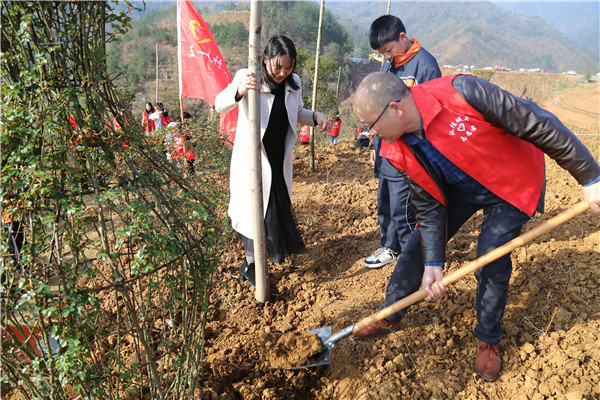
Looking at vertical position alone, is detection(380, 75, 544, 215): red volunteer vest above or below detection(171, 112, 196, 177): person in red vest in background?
above

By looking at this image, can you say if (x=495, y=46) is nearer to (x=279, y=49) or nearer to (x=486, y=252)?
(x=279, y=49)

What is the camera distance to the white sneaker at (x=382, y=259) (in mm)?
3135

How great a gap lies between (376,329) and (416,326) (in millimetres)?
287

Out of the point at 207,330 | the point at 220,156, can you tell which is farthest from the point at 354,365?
the point at 220,156

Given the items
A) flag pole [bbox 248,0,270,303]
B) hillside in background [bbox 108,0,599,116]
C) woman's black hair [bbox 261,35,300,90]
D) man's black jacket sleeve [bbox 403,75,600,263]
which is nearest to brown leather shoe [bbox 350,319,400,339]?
flag pole [bbox 248,0,270,303]

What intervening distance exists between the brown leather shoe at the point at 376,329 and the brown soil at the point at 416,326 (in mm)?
45

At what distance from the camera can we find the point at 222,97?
2.45 m

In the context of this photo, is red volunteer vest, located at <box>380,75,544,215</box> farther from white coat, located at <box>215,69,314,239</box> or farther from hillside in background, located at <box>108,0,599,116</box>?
hillside in background, located at <box>108,0,599,116</box>

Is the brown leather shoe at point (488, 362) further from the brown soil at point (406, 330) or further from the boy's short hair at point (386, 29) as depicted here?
the boy's short hair at point (386, 29)

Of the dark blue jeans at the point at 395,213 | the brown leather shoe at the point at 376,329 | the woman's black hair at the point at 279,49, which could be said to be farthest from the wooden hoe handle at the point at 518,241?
the woman's black hair at the point at 279,49

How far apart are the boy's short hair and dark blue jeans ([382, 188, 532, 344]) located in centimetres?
143

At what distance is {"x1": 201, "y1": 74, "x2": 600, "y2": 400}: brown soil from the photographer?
6.75 ft

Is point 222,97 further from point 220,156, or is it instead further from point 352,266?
point 220,156

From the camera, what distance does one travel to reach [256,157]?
230 cm
